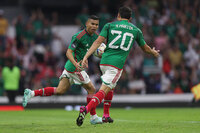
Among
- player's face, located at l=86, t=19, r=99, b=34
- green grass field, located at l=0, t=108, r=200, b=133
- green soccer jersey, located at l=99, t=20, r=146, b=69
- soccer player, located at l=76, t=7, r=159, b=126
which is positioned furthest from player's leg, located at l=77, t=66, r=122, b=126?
player's face, located at l=86, t=19, r=99, b=34

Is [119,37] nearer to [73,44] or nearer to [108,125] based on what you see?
[73,44]

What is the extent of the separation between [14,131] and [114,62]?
240 centimetres

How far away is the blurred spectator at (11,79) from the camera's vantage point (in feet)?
61.6

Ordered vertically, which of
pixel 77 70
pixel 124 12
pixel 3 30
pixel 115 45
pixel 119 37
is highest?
pixel 124 12

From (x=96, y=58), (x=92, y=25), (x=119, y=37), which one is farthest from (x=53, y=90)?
(x=96, y=58)

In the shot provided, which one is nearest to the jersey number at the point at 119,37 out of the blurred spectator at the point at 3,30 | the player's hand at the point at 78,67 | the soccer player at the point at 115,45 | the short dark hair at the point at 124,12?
the soccer player at the point at 115,45

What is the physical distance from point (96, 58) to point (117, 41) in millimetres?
11770

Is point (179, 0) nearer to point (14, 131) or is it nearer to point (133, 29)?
point (133, 29)

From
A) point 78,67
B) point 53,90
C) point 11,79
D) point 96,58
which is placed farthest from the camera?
point 96,58

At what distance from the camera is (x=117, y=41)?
29.6 feet

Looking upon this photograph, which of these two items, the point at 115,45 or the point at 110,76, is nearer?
the point at 110,76

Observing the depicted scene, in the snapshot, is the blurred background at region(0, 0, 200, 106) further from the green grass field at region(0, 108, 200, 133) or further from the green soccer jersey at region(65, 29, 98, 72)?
the green soccer jersey at region(65, 29, 98, 72)

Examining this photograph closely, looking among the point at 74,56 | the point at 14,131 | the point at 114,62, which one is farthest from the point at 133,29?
the point at 14,131

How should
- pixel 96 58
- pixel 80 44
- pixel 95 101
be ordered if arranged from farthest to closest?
pixel 96 58 → pixel 80 44 → pixel 95 101
